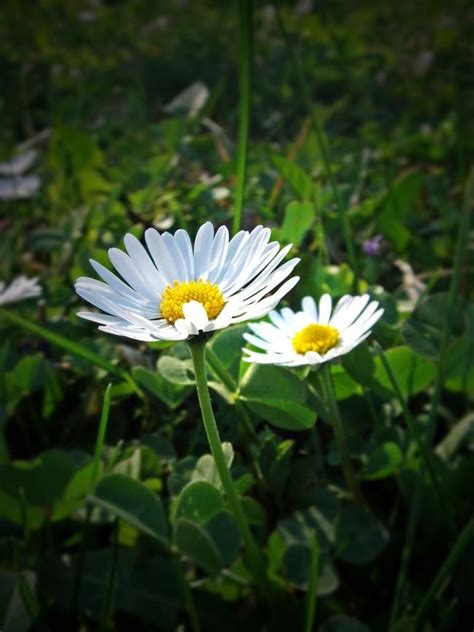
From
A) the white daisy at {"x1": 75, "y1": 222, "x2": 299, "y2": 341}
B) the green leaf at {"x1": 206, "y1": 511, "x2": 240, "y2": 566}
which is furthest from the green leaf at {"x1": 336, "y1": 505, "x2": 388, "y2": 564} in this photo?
the white daisy at {"x1": 75, "y1": 222, "x2": 299, "y2": 341}

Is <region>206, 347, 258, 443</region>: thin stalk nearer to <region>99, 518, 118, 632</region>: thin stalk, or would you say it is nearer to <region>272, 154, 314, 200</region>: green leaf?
<region>99, 518, 118, 632</region>: thin stalk

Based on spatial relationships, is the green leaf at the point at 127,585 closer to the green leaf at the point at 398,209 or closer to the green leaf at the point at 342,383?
the green leaf at the point at 342,383

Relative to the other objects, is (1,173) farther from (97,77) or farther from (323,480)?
(323,480)

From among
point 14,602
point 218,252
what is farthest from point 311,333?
point 14,602

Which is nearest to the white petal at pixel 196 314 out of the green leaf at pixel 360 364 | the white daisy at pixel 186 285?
the white daisy at pixel 186 285

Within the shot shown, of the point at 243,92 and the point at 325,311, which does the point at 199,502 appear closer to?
the point at 325,311
